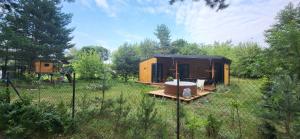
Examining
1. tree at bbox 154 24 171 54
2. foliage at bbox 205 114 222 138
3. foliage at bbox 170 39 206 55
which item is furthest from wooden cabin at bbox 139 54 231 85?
tree at bbox 154 24 171 54

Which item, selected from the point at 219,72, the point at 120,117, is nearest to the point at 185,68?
the point at 219,72

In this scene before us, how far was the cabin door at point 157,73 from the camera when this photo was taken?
58.5ft

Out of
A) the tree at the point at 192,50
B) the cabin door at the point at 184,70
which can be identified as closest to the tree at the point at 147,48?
the tree at the point at 192,50

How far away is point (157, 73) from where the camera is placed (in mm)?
17859

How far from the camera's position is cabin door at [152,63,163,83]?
58.5ft

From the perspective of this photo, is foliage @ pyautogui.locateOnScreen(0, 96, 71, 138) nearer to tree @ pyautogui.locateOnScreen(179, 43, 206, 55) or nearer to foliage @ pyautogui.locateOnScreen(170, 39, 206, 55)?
tree @ pyautogui.locateOnScreen(179, 43, 206, 55)

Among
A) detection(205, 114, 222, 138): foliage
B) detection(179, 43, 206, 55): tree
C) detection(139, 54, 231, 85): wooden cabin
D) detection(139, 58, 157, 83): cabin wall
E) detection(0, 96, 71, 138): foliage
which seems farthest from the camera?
detection(179, 43, 206, 55): tree

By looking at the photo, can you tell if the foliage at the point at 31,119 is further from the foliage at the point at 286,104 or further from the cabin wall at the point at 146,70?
the cabin wall at the point at 146,70

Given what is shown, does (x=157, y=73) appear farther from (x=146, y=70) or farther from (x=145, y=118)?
(x=145, y=118)

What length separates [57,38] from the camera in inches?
835

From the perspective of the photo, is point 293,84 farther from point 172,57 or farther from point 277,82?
point 172,57

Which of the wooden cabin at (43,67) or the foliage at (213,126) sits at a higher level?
the wooden cabin at (43,67)

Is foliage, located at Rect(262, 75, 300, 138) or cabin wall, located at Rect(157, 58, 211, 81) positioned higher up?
cabin wall, located at Rect(157, 58, 211, 81)

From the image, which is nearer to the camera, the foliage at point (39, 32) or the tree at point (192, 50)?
the foliage at point (39, 32)
